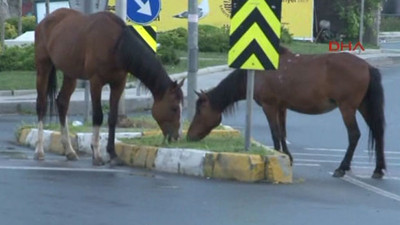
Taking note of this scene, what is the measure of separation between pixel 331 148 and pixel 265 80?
3.86 meters

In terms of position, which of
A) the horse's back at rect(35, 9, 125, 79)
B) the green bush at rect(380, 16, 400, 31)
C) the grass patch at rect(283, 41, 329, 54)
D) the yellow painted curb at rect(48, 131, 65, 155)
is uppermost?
the horse's back at rect(35, 9, 125, 79)

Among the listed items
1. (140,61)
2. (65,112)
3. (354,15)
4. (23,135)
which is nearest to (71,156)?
(65,112)

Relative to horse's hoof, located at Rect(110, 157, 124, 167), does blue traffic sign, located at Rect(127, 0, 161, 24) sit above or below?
above

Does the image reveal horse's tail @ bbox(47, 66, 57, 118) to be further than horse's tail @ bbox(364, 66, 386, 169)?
Yes

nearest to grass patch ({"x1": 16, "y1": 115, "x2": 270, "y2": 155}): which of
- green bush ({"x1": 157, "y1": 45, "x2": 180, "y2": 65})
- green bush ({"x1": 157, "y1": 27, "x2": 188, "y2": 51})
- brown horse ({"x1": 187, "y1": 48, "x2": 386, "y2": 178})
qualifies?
brown horse ({"x1": 187, "y1": 48, "x2": 386, "y2": 178})

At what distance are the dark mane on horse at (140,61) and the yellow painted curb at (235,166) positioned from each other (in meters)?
1.40

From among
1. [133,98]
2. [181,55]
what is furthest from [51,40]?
[181,55]

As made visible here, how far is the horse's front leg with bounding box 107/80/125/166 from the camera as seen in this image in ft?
44.2

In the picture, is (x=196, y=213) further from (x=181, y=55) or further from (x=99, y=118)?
Answer: (x=181, y=55)

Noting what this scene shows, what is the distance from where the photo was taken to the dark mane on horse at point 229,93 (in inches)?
557

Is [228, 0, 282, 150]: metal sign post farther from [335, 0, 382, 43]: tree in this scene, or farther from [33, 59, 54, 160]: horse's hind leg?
[335, 0, 382, 43]: tree

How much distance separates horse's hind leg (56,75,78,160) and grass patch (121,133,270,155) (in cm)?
71

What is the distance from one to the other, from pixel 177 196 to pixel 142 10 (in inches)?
247

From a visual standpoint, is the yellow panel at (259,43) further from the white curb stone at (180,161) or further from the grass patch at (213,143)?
the white curb stone at (180,161)
